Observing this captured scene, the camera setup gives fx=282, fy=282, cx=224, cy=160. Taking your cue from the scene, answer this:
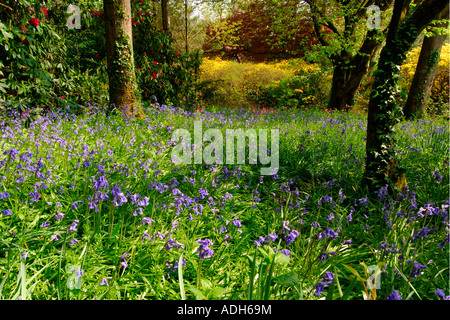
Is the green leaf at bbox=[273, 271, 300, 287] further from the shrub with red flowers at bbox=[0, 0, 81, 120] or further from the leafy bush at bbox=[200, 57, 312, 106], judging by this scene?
the leafy bush at bbox=[200, 57, 312, 106]

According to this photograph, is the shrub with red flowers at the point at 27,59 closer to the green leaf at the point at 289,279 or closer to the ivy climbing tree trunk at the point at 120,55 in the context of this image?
the ivy climbing tree trunk at the point at 120,55

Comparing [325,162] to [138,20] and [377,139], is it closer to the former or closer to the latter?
[377,139]

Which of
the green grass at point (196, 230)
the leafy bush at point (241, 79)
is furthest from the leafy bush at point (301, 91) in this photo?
the green grass at point (196, 230)

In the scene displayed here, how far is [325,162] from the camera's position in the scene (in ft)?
13.4

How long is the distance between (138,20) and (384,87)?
768 cm

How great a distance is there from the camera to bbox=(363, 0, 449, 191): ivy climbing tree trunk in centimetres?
312

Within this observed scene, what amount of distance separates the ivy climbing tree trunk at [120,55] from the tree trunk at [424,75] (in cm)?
777

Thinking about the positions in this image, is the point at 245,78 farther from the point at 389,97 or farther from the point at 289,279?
the point at 289,279

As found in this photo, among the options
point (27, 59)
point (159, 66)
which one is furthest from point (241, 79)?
point (27, 59)

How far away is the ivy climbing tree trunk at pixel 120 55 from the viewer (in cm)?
552

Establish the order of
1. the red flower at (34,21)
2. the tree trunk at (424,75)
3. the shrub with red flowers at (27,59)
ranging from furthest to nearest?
the tree trunk at (424,75) → the red flower at (34,21) → the shrub with red flowers at (27,59)

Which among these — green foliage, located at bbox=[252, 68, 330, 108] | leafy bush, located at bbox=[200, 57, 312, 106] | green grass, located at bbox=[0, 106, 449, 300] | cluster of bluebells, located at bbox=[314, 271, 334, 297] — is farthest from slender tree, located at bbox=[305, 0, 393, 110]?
cluster of bluebells, located at bbox=[314, 271, 334, 297]
